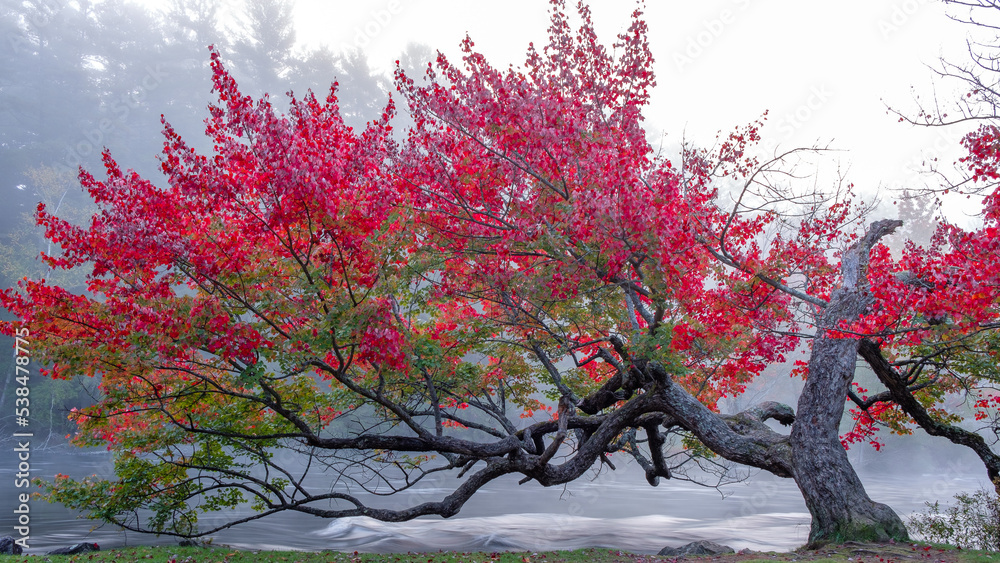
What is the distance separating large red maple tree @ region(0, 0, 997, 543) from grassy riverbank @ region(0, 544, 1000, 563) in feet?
1.70

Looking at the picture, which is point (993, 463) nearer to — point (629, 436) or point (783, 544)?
point (629, 436)

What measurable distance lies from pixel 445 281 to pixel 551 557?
→ 5.44 meters

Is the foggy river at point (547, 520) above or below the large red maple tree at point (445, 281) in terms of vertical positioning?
below

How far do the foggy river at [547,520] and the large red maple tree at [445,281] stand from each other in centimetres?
785

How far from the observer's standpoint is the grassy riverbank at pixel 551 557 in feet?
21.1

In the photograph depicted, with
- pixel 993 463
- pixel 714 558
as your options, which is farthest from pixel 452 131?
pixel 993 463

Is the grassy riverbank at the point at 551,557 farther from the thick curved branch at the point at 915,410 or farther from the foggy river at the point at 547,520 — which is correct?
the foggy river at the point at 547,520

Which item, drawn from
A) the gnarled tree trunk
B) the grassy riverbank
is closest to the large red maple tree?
the gnarled tree trunk

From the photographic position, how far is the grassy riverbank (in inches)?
254

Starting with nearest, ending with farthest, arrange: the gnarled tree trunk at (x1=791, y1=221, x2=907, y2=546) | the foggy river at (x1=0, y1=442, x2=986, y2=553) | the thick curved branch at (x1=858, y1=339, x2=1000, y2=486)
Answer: the gnarled tree trunk at (x1=791, y1=221, x2=907, y2=546), the thick curved branch at (x1=858, y1=339, x2=1000, y2=486), the foggy river at (x1=0, y1=442, x2=986, y2=553)

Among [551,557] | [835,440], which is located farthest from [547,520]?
[835,440]

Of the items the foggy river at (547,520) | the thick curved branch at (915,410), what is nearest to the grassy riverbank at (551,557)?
the thick curved branch at (915,410)

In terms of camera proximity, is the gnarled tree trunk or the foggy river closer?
the gnarled tree trunk

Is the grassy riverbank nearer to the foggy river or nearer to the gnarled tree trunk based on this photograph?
the gnarled tree trunk
